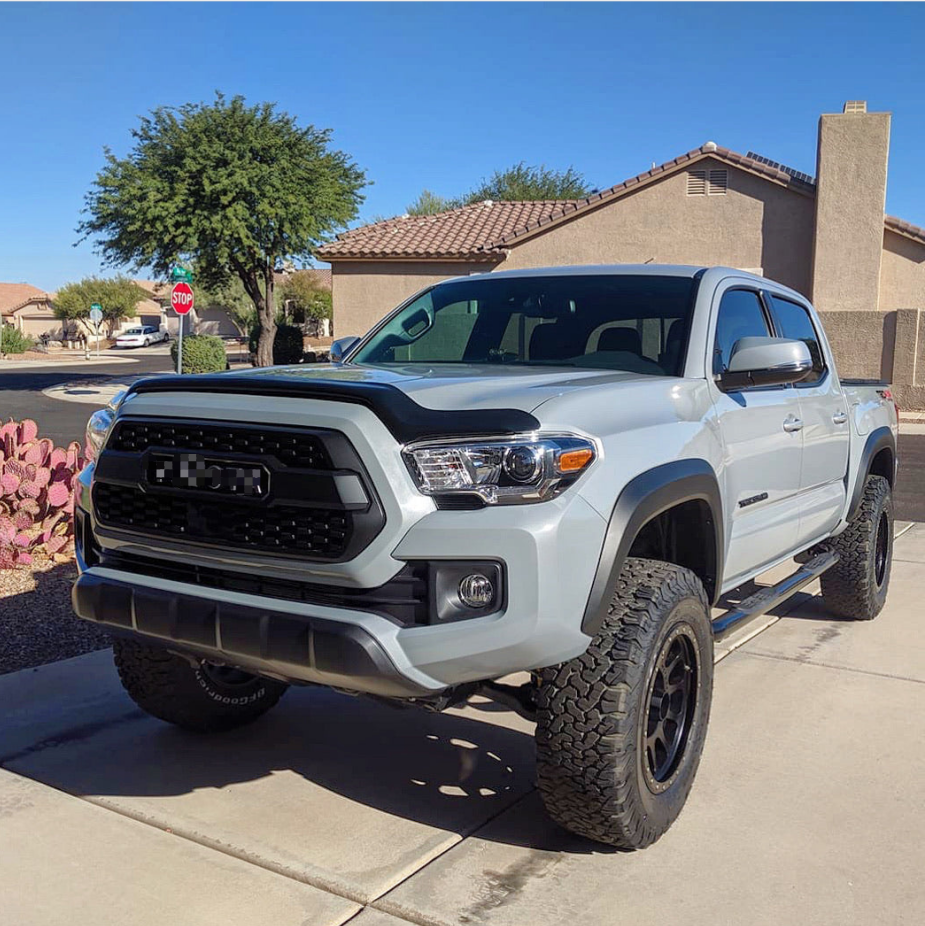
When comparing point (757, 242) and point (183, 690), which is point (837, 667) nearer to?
point (183, 690)

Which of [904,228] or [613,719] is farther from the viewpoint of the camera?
[904,228]

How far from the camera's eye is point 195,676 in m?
4.24

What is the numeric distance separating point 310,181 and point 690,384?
2779 cm

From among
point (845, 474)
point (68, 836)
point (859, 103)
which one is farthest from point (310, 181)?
point (68, 836)

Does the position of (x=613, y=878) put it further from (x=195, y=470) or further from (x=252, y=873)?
(x=195, y=470)

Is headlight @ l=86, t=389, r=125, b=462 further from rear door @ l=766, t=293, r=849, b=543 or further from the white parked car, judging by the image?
the white parked car

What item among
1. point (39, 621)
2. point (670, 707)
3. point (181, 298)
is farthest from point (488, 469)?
point (181, 298)

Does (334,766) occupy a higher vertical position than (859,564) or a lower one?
lower

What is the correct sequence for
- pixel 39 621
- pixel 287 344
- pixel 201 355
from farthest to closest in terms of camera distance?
pixel 287 344 < pixel 201 355 < pixel 39 621

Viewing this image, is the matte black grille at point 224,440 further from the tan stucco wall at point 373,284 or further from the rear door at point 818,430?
the tan stucco wall at point 373,284

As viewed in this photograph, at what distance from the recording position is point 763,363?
396 cm

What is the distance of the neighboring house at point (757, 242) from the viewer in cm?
2241

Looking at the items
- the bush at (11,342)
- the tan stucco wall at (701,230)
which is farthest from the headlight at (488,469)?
the bush at (11,342)

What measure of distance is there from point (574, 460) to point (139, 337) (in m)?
76.2
